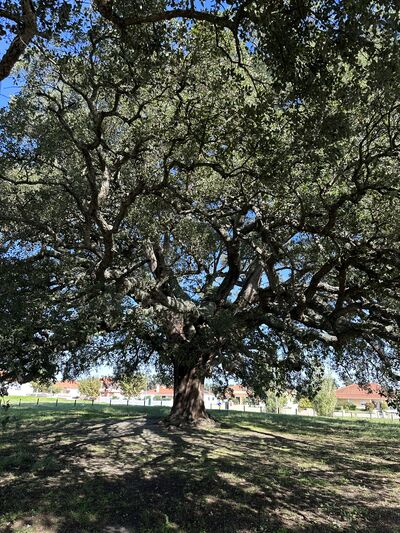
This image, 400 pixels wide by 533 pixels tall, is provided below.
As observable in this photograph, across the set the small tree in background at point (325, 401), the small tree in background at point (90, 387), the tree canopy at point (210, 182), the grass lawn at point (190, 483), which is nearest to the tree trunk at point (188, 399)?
the tree canopy at point (210, 182)

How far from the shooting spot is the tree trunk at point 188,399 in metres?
13.4

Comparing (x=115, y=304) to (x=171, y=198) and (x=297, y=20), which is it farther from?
(x=297, y=20)

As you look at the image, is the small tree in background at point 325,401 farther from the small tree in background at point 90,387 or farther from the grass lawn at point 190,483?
the small tree in background at point 90,387

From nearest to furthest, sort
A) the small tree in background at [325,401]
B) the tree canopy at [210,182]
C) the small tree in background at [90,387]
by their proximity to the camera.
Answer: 1. the tree canopy at [210,182]
2. the small tree in background at [325,401]
3. the small tree in background at [90,387]

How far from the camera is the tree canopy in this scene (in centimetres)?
519

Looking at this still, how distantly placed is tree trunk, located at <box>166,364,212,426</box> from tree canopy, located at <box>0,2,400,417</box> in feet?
0.46

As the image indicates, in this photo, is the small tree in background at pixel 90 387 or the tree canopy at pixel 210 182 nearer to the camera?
the tree canopy at pixel 210 182

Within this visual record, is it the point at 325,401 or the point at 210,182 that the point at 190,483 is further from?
the point at 325,401

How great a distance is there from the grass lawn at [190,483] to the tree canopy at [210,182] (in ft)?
6.13

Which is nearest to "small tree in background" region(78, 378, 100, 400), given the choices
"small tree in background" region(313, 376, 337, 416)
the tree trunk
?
"small tree in background" region(313, 376, 337, 416)

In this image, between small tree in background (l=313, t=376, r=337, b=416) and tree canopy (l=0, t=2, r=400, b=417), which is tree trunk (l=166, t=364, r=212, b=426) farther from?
small tree in background (l=313, t=376, r=337, b=416)

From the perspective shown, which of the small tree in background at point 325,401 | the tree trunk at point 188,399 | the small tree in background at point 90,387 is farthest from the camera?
the small tree in background at point 90,387

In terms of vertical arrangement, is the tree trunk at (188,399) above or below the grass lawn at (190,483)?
above

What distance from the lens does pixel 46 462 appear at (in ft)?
27.6
